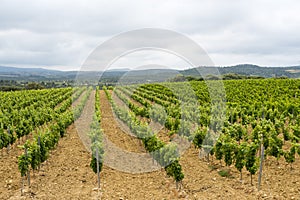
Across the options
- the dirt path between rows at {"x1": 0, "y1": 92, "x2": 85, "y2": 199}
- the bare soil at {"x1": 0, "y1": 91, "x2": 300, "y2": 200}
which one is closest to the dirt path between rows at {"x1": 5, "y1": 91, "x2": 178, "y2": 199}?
the bare soil at {"x1": 0, "y1": 91, "x2": 300, "y2": 200}

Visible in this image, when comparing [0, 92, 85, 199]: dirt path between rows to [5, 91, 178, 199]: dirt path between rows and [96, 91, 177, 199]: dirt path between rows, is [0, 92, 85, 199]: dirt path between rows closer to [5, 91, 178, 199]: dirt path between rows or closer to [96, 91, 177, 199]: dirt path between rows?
[5, 91, 178, 199]: dirt path between rows

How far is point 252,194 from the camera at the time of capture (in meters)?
8.01

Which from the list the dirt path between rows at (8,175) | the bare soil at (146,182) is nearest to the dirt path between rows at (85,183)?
the bare soil at (146,182)

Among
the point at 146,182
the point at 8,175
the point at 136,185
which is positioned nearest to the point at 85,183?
the point at 136,185

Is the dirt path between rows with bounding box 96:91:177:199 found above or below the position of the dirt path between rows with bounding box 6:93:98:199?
below

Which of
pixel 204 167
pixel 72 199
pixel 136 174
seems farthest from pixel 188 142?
pixel 72 199

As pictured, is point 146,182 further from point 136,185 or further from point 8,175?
point 8,175

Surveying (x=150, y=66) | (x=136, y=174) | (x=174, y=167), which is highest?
(x=150, y=66)

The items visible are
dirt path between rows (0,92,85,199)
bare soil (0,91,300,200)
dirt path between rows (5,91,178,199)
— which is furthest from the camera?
dirt path between rows (0,92,85,199)

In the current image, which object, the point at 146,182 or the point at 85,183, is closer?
the point at 85,183

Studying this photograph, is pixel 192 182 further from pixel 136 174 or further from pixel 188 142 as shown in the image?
pixel 188 142

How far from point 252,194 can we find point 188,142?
206 inches

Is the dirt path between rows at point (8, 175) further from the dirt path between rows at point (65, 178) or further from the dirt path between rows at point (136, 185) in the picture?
the dirt path between rows at point (136, 185)

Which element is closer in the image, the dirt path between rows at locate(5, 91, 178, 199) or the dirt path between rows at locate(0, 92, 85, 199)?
the dirt path between rows at locate(5, 91, 178, 199)
